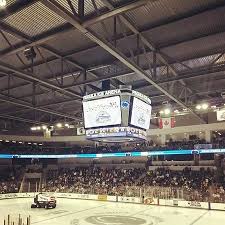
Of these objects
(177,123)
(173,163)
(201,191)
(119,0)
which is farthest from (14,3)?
(173,163)

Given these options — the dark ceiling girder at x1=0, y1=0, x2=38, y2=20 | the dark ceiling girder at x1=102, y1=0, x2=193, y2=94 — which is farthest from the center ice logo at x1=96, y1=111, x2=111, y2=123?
the dark ceiling girder at x1=0, y1=0, x2=38, y2=20

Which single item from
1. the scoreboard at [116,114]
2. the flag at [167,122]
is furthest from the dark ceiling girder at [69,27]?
the flag at [167,122]

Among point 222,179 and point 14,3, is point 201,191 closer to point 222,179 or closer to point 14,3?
point 222,179

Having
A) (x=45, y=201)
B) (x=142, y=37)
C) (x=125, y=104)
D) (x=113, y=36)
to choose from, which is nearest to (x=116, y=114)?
(x=125, y=104)

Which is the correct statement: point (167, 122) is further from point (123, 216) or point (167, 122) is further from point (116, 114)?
point (116, 114)

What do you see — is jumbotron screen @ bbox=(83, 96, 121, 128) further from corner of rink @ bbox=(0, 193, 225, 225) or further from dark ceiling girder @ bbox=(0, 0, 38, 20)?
corner of rink @ bbox=(0, 193, 225, 225)

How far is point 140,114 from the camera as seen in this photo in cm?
1399

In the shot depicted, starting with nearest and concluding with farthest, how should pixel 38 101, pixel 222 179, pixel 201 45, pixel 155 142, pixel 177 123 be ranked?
1. pixel 201 45
2. pixel 38 101
3. pixel 222 179
4. pixel 177 123
5. pixel 155 142

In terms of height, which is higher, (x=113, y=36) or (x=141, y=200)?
(x=113, y=36)

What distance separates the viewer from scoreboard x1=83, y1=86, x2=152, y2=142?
13.2 m

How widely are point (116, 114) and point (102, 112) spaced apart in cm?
76

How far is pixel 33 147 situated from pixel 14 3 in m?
40.0

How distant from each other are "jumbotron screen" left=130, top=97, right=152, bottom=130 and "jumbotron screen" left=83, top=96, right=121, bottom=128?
0.72m

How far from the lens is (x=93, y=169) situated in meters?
43.0
